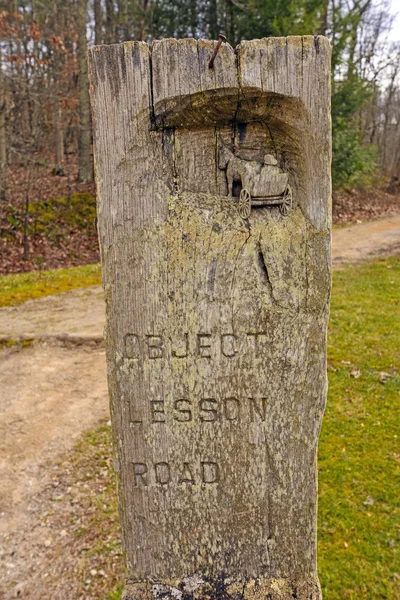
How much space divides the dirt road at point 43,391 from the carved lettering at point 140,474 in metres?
2.02

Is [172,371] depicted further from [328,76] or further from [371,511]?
[371,511]

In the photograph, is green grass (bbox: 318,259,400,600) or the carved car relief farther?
green grass (bbox: 318,259,400,600)

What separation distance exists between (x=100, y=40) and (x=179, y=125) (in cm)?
1968

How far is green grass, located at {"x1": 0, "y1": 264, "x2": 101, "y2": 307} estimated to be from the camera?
32.9 ft

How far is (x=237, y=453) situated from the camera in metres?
2.56

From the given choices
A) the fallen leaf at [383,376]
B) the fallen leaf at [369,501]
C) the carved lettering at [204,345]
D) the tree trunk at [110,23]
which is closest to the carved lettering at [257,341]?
the carved lettering at [204,345]

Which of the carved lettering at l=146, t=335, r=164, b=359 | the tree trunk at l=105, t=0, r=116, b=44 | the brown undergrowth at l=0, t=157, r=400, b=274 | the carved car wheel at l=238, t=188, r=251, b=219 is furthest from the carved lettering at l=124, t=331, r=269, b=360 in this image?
the tree trunk at l=105, t=0, r=116, b=44

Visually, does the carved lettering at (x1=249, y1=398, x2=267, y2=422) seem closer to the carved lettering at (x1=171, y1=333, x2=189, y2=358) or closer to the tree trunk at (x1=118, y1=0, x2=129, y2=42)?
the carved lettering at (x1=171, y1=333, x2=189, y2=358)

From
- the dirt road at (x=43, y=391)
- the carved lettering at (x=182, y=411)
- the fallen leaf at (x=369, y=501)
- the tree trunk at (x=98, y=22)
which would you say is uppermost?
the tree trunk at (x=98, y=22)

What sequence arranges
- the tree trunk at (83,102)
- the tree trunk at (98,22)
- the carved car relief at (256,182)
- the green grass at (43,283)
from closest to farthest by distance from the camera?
1. the carved car relief at (256,182)
2. the green grass at (43,283)
3. the tree trunk at (83,102)
4. the tree trunk at (98,22)

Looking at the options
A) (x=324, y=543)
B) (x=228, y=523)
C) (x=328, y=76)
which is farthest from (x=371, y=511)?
(x=328, y=76)

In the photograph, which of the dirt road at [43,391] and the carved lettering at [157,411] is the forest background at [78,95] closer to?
the dirt road at [43,391]

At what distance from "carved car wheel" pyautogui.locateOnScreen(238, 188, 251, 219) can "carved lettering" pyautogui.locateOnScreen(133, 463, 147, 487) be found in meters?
1.45

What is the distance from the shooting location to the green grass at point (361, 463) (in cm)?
353
